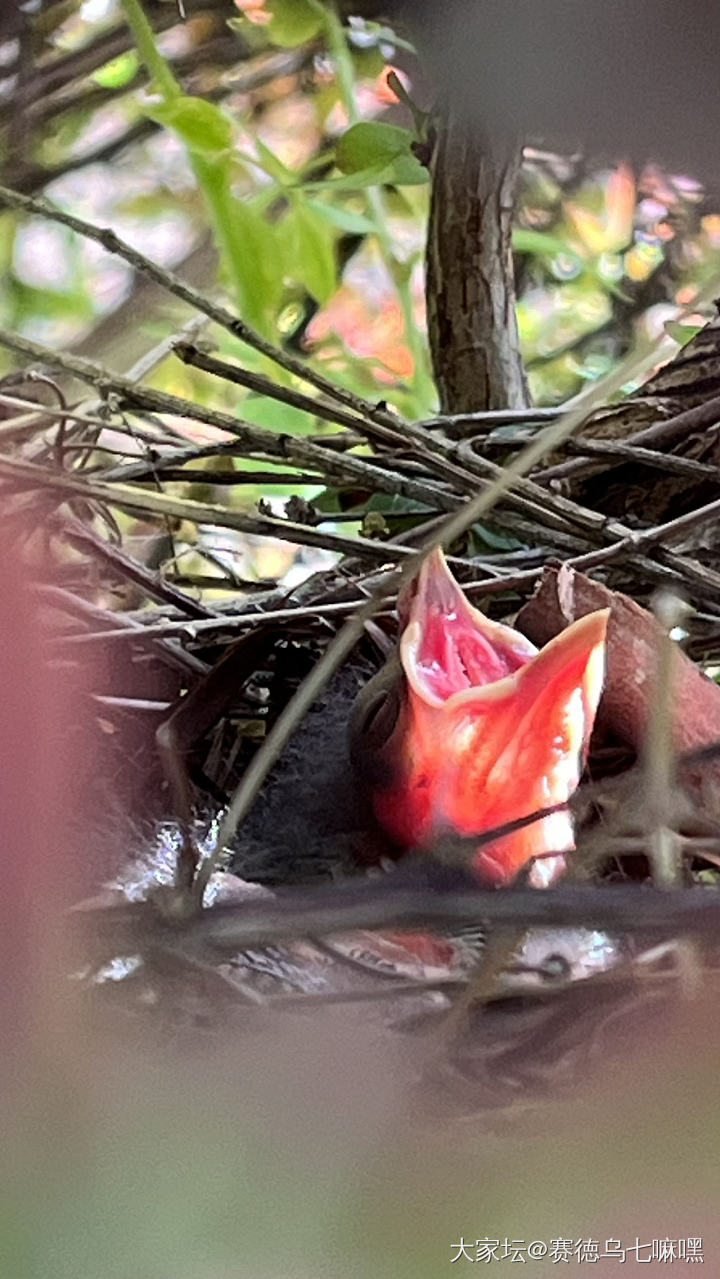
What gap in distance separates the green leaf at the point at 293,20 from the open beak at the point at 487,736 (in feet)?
0.87

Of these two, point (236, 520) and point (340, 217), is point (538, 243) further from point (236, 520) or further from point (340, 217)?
point (236, 520)

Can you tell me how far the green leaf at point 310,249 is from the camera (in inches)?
19.9

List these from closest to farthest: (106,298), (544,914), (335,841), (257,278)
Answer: (544,914)
(335,841)
(257,278)
(106,298)

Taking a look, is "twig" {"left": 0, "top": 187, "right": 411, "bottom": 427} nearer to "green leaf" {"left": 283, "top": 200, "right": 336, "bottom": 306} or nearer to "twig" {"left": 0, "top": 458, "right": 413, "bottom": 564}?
"twig" {"left": 0, "top": 458, "right": 413, "bottom": 564}

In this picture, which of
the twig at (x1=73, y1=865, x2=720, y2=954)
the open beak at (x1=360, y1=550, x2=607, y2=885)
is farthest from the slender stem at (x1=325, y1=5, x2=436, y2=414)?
the twig at (x1=73, y1=865, x2=720, y2=954)

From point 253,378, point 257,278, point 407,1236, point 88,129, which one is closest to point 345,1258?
point 407,1236

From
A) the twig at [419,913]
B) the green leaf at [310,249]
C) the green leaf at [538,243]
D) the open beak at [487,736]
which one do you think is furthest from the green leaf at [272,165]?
the twig at [419,913]

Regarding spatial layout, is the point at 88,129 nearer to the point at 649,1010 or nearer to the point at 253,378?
the point at 253,378

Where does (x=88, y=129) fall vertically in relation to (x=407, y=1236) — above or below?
above

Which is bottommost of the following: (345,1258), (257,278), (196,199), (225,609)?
(345,1258)

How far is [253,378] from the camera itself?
1.13 feet

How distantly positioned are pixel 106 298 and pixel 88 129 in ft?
0.35

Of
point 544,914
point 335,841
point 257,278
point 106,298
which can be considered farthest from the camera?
point 106,298

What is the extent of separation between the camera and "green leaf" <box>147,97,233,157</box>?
0.43 meters
